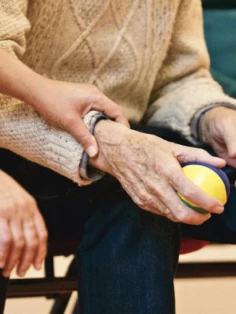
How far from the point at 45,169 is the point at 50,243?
13 cm

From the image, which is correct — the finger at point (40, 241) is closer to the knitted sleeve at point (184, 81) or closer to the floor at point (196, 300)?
the knitted sleeve at point (184, 81)

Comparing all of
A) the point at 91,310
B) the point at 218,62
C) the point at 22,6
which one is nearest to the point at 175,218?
Answer: the point at 91,310

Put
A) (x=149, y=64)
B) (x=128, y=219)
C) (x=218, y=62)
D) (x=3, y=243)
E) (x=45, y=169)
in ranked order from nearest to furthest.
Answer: (x=3, y=243) < (x=128, y=219) < (x=45, y=169) < (x=149, y=64) < (x=218, y=62)

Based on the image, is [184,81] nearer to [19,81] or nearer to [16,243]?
[19,81]

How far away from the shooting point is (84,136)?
770 millimetres

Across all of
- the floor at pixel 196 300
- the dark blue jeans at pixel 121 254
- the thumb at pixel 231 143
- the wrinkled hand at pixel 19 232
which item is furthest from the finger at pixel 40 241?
the floor at pixel 196 300

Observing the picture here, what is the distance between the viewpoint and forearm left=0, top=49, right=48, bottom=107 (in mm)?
774

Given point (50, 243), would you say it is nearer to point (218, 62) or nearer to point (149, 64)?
point (149, 64)

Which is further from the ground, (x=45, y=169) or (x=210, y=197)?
(x=210, y=197)

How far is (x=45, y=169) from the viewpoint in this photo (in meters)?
0.91

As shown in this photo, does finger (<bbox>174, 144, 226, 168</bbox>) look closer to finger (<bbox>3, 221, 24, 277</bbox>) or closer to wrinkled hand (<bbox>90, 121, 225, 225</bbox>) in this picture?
wrinkled hand (<bbox>90, 121, 225, 225</bbox>)

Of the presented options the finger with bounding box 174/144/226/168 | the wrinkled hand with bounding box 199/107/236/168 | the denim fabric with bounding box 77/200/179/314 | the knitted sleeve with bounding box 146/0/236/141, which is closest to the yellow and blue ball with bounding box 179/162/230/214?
the finger with bounding box 174/144/226/168

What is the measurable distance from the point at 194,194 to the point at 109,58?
0.42m

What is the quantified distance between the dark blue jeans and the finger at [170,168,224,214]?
0.13m
